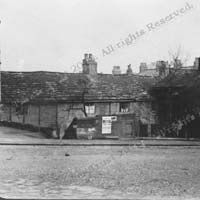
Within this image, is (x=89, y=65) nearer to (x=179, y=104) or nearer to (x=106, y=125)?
(x=179, y=104)

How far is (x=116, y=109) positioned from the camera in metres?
41.3

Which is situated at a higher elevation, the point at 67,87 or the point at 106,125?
the point at 67,87

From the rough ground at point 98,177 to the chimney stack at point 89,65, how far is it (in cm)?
2778

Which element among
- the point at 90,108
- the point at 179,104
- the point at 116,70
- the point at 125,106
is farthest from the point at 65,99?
the point at 116,70

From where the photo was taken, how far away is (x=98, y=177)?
39.8 feet

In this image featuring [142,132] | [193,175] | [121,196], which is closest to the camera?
[121,196]

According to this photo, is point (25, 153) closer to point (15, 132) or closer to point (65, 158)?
point (65, 158)

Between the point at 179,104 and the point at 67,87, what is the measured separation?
976 centimetres

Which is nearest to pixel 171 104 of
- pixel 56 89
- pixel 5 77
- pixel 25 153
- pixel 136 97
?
pixel 136 97

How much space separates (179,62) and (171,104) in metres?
15.9

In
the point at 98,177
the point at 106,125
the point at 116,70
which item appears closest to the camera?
the point at 98,177

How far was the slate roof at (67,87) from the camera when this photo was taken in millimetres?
39969

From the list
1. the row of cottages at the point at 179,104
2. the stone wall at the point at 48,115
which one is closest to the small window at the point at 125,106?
the stone wall at the point at 48,115

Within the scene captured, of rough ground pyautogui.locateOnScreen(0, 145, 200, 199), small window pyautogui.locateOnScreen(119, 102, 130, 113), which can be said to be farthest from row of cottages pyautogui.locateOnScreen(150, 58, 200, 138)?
rough ground pyautogui.locateOnScreen(0, 145, 200, 199)
